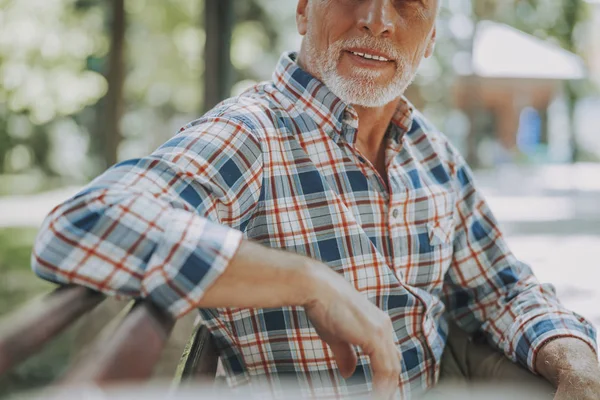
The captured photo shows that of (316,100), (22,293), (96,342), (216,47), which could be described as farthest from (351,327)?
(22,293)

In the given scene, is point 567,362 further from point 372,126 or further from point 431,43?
point 431,43

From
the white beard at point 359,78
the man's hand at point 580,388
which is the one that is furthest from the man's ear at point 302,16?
the man's hand at point 580,388

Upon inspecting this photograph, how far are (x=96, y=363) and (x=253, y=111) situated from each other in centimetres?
80

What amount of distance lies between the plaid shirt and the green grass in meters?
1.59

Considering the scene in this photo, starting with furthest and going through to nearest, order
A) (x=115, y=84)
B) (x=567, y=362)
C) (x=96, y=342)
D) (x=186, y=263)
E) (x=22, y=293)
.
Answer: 1. (x=22, y=293)
2. (x=115, y=84)
3. (x=567, y=362)
4. (x=186, y=263)
5. (x=96, y=342)

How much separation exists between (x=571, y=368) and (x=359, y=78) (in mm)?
820

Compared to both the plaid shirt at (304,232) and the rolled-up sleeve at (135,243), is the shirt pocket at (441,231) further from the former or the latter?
the rolled-up sleeve at (135,243)

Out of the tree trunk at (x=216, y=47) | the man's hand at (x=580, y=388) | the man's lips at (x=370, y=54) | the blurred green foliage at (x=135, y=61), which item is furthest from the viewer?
the blurred green foliage at (x=135, y=61)

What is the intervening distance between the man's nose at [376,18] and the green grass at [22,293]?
1727mm

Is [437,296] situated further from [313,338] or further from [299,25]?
[299,25]

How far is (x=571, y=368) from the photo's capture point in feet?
4.84

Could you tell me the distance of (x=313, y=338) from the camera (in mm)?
1359

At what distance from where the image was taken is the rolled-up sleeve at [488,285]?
1.64 metres

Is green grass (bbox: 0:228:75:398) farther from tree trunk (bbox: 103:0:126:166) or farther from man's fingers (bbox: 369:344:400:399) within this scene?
man's fingers (bbox: 369:344:400:399)
